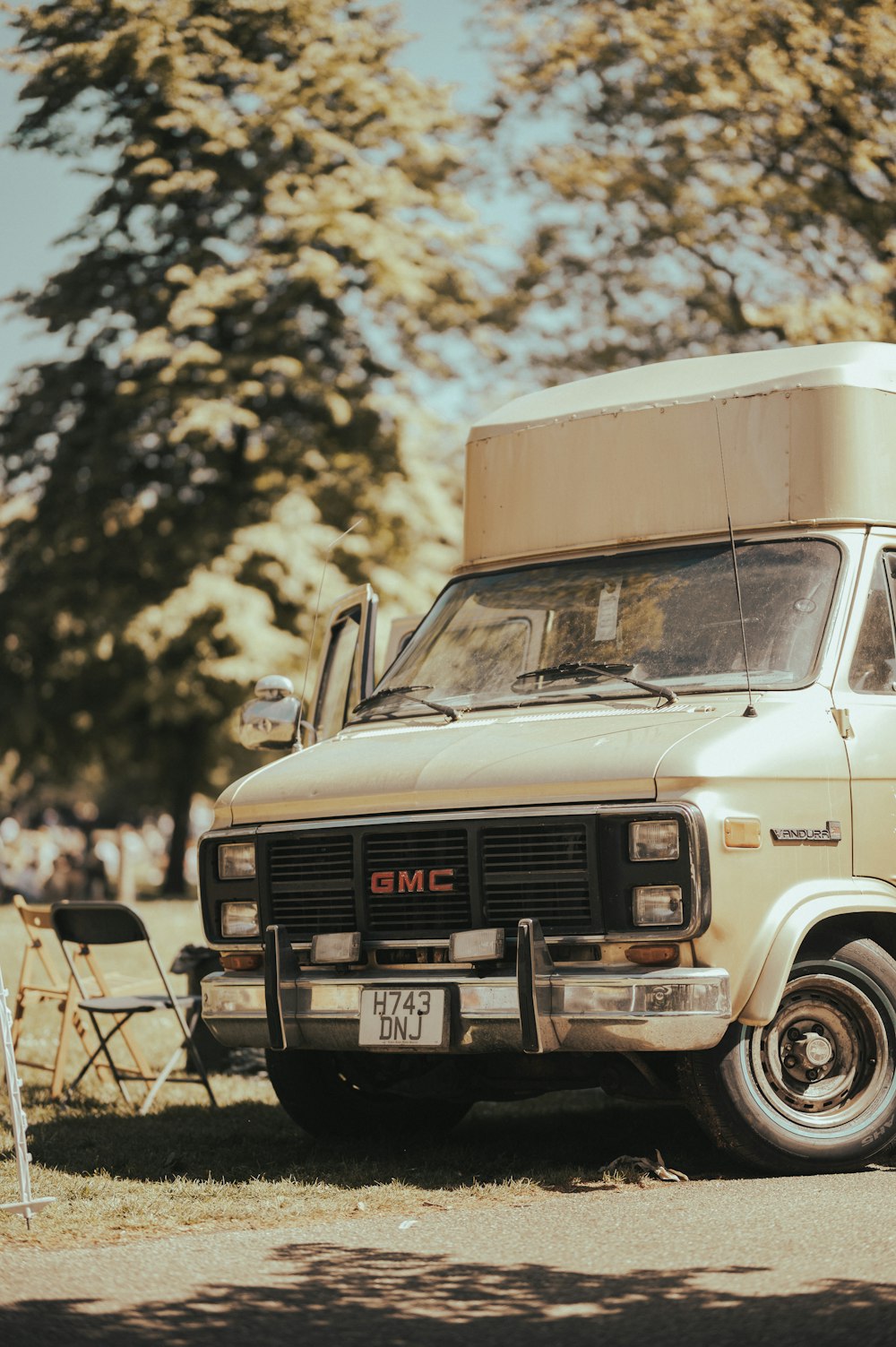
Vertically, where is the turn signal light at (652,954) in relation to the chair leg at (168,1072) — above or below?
above

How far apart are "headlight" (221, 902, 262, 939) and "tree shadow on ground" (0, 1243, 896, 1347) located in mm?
2087

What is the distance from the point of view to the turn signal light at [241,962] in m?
7.16

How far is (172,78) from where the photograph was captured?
21.9m

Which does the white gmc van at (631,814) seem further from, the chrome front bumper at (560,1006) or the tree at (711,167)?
the tree at (711,167)

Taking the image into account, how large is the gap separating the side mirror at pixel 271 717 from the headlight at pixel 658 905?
2290mm

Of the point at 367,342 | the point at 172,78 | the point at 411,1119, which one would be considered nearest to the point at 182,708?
the point at 367,342

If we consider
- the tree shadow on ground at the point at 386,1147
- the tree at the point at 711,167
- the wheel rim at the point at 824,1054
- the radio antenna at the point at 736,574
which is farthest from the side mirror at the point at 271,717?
the tree at the point at 711,167

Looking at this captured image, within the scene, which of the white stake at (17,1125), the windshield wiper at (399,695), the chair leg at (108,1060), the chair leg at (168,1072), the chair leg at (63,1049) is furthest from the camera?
the chair leg at (63,1049)

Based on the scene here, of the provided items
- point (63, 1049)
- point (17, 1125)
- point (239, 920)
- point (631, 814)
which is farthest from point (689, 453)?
point (63, 1049)

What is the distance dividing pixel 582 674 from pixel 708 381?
1.45 meters

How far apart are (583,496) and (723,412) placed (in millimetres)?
709

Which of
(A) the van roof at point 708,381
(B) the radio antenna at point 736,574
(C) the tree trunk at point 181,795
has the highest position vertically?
(A) the van roof at point 708,381

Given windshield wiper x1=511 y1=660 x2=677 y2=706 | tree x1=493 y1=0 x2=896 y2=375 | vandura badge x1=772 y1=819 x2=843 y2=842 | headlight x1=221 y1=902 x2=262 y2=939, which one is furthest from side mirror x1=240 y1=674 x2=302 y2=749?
tree x1=493 y1=0 x2=896 y2=375

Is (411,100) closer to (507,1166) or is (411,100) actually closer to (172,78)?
(172,78)
